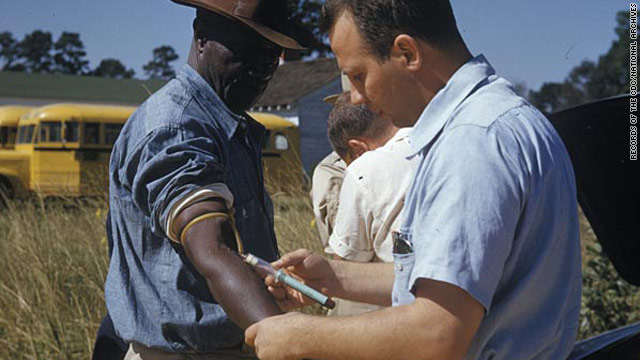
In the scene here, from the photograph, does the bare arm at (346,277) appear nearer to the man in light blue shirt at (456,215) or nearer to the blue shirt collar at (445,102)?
the man in light blue shirt at (456,215)

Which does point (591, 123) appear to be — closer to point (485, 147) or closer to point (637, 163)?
point (637, 163)

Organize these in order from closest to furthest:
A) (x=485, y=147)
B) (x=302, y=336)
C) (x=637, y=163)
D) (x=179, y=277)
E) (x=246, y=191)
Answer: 1. (x=485, y=147)
2. (x=302, y=336)
3. (x=179, y=277)
4. (x=246, y=191)
5. (x=637, y=163)

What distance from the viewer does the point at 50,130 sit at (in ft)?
57.2

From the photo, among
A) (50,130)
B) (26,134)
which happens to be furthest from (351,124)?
(26,134)

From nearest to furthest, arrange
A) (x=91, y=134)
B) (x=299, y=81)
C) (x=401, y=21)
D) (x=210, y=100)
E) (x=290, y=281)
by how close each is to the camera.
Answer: (x=401, y=21), (x=290, y=281), (x=210, y=100), (x=91, y=134), (x=299, y=81)

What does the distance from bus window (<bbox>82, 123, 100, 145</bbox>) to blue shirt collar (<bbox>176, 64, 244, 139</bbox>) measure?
15343 mm

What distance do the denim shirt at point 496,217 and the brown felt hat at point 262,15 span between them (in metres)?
0.96

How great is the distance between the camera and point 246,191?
2535mm

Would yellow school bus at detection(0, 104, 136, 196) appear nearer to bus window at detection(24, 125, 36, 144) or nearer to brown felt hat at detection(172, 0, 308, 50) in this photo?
bus window at detection(24, 125, 36, 144)

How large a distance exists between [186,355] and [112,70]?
6395cm

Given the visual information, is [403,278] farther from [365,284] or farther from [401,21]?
[365,284]

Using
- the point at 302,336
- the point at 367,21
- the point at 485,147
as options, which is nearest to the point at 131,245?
the point at 302,336

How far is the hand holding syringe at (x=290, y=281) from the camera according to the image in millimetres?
1888

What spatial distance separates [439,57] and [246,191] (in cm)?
105
